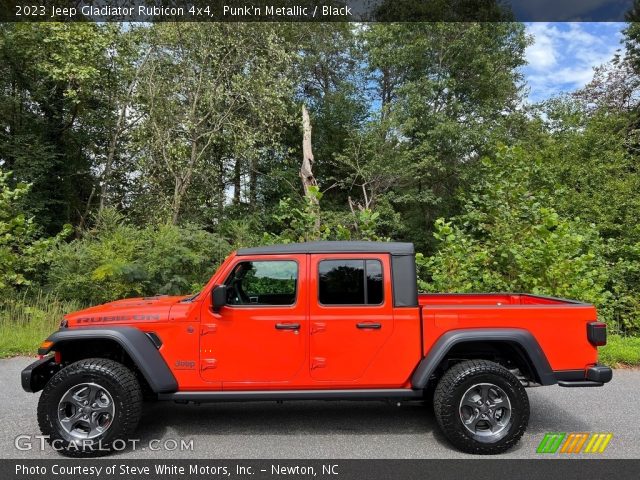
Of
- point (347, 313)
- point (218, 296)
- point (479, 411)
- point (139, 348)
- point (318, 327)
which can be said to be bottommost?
point (479, 411)

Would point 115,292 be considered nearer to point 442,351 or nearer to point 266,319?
point 266,319

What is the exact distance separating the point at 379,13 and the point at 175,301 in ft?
66.5

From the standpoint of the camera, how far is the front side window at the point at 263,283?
4.21 metres

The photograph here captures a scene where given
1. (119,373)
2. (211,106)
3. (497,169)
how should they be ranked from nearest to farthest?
(119,373)
(497,169)
(211,106)

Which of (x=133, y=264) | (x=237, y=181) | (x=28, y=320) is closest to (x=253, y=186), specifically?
(x=237, y=181)

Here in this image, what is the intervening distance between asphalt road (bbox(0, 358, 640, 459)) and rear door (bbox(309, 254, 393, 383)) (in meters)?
0.62

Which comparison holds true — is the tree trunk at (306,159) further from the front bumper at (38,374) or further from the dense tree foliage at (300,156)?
the front bumper at (38,374)

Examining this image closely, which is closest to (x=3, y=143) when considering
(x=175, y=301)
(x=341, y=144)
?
(x=341, y=144)

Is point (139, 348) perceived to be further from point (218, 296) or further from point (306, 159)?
point (306, 159)

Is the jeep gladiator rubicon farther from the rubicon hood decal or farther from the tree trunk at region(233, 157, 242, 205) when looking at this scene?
the tree trunk at region(233, 157, 242, 205)

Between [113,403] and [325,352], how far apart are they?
178cm

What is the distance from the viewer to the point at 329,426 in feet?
14.6

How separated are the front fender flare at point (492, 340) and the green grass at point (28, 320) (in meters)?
6.06

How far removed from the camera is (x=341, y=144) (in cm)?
2197
